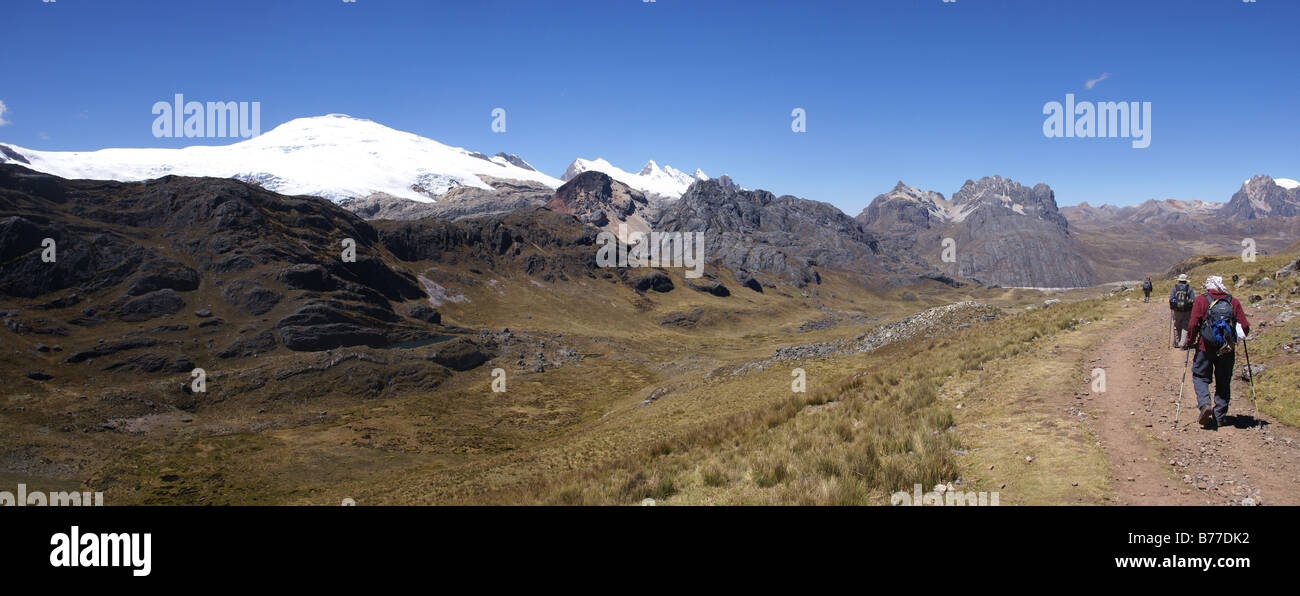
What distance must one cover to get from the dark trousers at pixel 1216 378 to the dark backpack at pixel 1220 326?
24 cm

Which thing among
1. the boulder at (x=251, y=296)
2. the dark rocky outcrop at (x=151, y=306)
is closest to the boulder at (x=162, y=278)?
the dark rocky outcrop at (x=151, y=306)

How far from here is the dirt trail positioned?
7492 millimetres

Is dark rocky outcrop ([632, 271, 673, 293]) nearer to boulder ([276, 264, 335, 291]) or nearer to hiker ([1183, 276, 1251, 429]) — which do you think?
boulder ([276, 264, 335, 291])

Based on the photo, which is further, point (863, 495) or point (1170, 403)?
point (1170, 403)

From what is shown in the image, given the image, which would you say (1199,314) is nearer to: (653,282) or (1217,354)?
(1217,354)

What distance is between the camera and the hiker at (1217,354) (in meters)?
10.2

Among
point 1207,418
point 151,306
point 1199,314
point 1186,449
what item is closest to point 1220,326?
point 1199,314

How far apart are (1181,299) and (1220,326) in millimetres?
6510

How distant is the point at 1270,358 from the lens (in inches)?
556

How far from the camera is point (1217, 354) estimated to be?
10.2m
